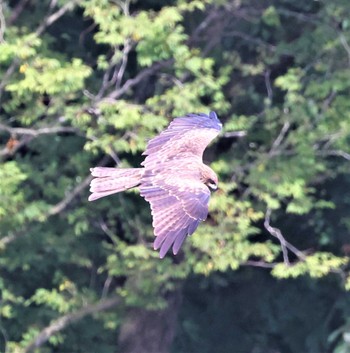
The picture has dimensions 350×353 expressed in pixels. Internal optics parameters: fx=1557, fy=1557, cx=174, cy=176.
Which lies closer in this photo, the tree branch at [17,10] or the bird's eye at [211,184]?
the bird's eye at [211,184]

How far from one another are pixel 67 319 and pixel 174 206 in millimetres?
5719

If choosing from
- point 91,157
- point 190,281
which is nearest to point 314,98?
point 91,157

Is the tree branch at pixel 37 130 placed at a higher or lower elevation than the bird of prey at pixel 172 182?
lower

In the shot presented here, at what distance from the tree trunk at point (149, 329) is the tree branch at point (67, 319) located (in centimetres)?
75

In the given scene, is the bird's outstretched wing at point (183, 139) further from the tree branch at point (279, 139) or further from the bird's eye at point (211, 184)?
the tree branch at point (279, 139)

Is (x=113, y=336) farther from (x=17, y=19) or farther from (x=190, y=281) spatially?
(x=17, y=19)

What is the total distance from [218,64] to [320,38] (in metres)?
0.98

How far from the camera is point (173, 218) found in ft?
28.2

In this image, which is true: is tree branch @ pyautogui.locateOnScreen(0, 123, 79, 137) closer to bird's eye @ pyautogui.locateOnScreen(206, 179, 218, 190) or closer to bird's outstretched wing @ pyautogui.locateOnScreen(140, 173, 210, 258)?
bird's eye @ pyautogui.locateOnScreen(206, 179, 218, 190)

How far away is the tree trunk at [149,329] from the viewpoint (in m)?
15.4

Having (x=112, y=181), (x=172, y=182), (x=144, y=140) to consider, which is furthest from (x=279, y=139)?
(x=172, y=182)

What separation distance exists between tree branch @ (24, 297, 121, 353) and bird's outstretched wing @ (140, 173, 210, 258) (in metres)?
5.21

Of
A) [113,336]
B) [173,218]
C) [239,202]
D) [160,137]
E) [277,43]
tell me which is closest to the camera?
[173,218]

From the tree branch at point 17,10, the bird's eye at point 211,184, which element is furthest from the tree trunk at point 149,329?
the bird's eye at point 211,184
